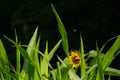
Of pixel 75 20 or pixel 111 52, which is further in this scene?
pixel 75 20

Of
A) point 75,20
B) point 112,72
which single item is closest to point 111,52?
point 112,72

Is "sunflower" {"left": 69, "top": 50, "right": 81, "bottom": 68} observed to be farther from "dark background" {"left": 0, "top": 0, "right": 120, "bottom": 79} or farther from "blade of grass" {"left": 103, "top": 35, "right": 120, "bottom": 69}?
"dark background" {"left": 0, "top": 0, "right": 120, "bottom": 79}

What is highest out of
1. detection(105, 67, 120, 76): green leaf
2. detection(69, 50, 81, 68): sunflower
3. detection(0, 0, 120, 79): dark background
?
detection(69, 50, 81, 68): sunflower

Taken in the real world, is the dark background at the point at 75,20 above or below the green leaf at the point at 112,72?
below

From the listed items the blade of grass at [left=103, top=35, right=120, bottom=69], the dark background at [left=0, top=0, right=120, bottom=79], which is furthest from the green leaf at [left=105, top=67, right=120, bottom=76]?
the dark background at [left=0, top=0, right=120, bottom=79]

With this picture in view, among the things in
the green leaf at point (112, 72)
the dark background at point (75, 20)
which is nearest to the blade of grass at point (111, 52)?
the green leaf at point (112, 72)

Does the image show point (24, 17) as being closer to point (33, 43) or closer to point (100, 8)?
point (100, 8)

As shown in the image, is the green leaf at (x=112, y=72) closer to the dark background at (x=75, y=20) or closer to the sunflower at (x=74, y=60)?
the sunflower at (x=74, y=60)

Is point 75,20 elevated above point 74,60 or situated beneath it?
situated beneath

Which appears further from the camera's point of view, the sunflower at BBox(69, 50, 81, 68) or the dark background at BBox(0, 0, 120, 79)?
the dark background at BBox(0, 0, 120, 79)

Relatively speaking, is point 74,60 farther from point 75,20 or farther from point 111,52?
point 75,20
